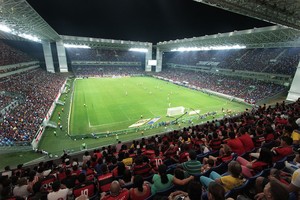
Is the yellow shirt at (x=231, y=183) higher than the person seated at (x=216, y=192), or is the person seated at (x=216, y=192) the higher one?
the person seated at (x=216, y=192)

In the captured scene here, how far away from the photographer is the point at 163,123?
83.0ft

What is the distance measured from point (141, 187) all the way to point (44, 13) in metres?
68.3

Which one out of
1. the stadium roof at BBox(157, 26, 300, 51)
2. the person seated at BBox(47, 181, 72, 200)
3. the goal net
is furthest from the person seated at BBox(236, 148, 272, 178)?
the stadium roof at BBox(157, 26, 300, 51)

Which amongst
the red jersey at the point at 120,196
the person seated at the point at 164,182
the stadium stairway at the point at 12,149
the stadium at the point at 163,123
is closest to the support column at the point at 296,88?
the stadium at the point at 163,123

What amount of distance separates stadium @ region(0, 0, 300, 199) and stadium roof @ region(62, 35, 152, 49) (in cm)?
70

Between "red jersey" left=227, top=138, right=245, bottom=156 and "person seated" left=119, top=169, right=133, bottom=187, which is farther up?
"red jersey" left=227, top=138, right=245, bottom=156

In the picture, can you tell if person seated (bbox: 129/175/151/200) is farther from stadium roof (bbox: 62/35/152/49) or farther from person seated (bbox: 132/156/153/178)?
stadium roof (bbox: 62/35/152/49)

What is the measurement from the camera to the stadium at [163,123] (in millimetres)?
4844

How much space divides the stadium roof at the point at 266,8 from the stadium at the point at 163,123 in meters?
0.11

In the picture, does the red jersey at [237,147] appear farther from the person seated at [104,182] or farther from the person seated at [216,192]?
the person seated at [104,182]

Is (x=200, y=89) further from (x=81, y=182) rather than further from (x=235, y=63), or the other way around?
(x=81, y=182)

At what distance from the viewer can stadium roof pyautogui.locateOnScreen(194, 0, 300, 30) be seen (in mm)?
16672

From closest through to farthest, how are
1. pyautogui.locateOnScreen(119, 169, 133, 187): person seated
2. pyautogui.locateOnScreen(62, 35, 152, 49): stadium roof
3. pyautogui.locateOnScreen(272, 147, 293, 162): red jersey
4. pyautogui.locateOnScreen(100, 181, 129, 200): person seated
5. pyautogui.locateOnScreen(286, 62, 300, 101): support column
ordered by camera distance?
pyautogui.locateOnScreen(100, 181, 129, 200): person seated
pyautogui.locateOnScreen(119, 169, 133, 187): person seated
pyautogui.locateOnScreen(272, 147, 293, 162): red jersey
pyautogui.locateOnScreen(286, 62, 300, 101): support column
pyautogui.locateOnScreen(62, 35, 152, 49): stadium roof

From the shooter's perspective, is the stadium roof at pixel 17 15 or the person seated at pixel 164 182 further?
the stadium roof at pixel 17 15
